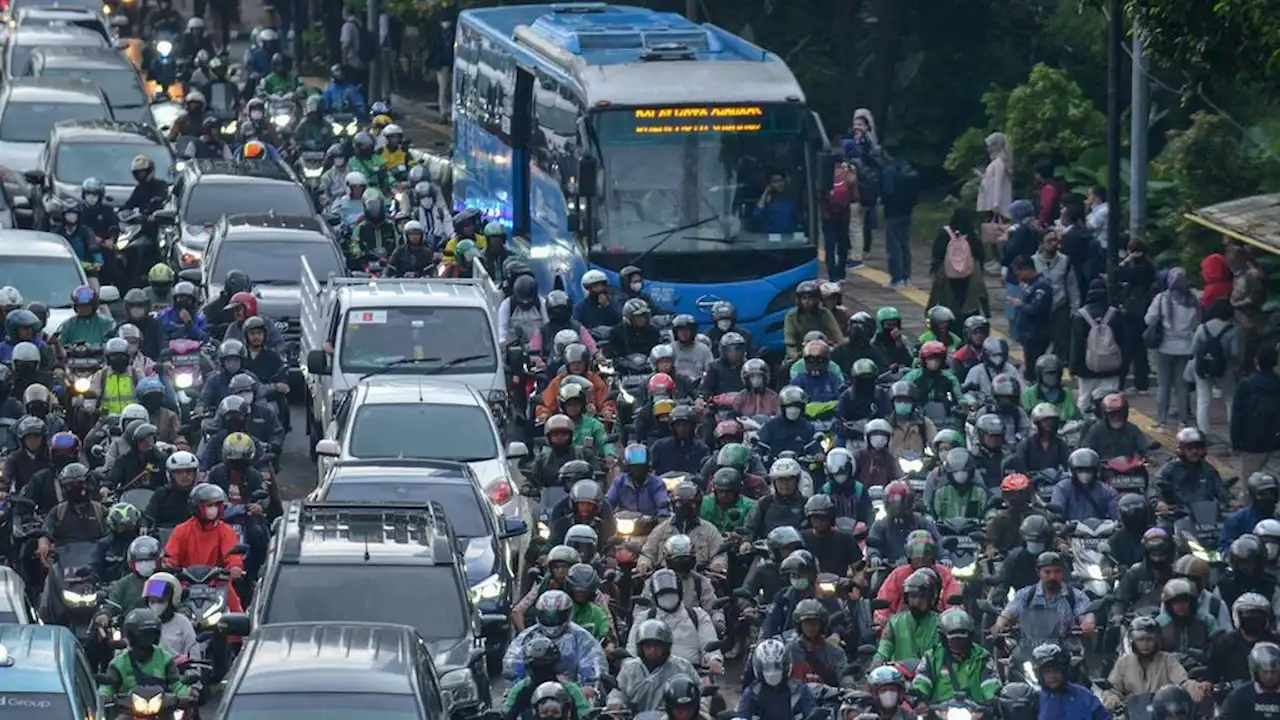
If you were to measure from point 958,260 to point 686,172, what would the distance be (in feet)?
8.82

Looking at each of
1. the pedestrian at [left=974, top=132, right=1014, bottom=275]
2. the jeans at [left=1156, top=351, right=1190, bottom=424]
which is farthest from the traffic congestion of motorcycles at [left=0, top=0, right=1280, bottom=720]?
the pedestrian at [left=974, top=132, right=1014, bottom=275]

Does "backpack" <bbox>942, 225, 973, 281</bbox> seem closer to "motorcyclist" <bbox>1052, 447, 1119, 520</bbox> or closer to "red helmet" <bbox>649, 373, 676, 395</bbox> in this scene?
"red helmet" <bbox>649, 373, 676, 395</bbox>

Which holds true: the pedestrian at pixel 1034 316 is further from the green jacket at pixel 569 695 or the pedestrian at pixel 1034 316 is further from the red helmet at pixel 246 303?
the green jacket at pixel 569 695

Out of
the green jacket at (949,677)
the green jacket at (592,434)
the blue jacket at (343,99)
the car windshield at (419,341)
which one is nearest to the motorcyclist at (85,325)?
the car windshield at (419,341)

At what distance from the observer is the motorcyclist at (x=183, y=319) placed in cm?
2842

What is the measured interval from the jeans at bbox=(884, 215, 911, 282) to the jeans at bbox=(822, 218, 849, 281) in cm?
46

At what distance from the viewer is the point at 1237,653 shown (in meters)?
19.6

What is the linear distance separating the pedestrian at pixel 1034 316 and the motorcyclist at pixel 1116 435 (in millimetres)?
4969

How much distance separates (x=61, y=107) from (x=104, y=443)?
614 inches

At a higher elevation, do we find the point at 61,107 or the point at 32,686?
→ the point at 32,686

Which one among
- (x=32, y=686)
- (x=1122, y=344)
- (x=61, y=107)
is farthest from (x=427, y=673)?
(x=61, y=107)

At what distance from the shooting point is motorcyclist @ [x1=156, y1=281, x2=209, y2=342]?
93.2 ft

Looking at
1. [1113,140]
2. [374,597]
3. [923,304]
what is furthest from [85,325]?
[923,304]

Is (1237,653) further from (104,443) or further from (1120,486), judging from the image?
(104,443)
